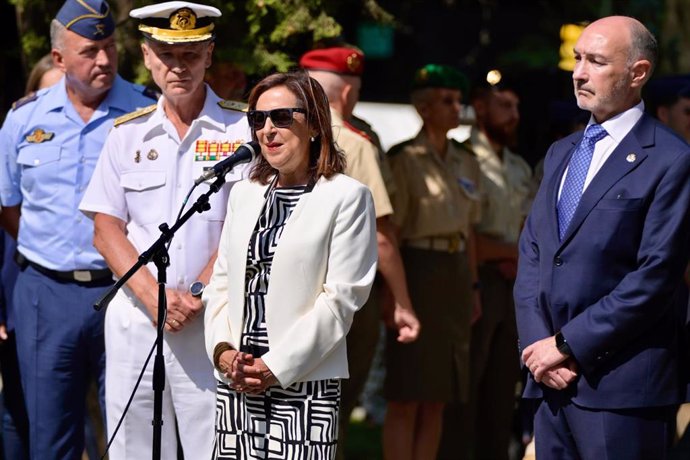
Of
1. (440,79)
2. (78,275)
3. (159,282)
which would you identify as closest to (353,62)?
(440,79)

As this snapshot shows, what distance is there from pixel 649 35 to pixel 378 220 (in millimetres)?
2127

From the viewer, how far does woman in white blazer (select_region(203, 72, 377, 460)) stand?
15.9ft

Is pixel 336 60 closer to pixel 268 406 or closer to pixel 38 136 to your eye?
pixel 38 136

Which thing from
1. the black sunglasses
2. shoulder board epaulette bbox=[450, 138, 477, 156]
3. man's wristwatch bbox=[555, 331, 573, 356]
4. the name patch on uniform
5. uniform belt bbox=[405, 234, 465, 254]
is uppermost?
the black sunglasses

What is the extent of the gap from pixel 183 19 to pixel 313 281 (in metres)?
1.37

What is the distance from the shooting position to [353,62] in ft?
22.8

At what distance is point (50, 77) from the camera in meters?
7.07

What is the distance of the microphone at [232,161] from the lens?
195 inches

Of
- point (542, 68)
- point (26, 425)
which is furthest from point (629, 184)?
point (542, 68)

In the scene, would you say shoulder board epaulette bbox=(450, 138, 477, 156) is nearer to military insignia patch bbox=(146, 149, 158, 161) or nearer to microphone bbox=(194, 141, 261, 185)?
military insignia patch bbox=(146, 149, 158, 161)

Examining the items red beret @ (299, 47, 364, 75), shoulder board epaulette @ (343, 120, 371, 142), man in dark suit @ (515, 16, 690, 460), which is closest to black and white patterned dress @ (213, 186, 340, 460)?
man in dark suit @ (515, 16, 690, 460)

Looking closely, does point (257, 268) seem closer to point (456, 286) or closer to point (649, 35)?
point (649, 35)

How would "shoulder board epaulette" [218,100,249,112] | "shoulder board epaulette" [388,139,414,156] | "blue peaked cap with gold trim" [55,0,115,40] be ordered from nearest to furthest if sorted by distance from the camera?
"shoulder board epaulette" [218,100,249,112], "blue peaked cap with gold trim" [55,0,115,40], "shoulder board epaulette" [388,139,414,156]

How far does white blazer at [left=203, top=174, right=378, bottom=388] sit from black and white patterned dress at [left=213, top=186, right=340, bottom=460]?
0.12 feet
